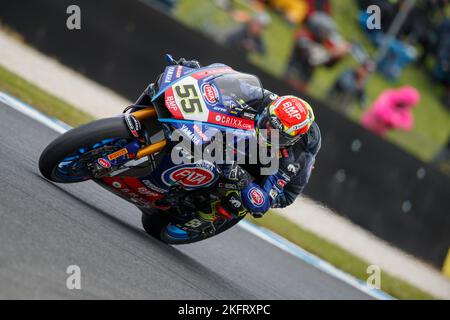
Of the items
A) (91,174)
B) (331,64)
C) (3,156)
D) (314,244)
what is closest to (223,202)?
(91,174)

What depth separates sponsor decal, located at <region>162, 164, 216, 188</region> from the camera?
5.75 meters

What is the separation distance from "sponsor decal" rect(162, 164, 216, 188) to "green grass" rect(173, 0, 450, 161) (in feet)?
18.0

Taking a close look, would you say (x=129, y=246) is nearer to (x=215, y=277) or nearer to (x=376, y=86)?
(x=215, y=277)

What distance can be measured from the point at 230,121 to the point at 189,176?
1.70ft

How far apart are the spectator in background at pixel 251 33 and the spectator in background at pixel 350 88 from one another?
150 centimetres

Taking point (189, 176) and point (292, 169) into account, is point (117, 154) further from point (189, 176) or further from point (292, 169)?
point (292, 169)

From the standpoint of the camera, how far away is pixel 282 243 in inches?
341

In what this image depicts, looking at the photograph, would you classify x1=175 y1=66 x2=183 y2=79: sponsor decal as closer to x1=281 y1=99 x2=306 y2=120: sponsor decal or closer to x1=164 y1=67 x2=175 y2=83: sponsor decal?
x1=164 y1=67 x2=175 y2=83: sponsor decal

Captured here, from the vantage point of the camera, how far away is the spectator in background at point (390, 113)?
12492 millimetres

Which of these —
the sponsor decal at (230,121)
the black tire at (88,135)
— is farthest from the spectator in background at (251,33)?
the black tire at (88,135)

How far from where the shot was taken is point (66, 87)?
1042cm

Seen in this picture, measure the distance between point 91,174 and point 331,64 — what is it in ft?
30.7
